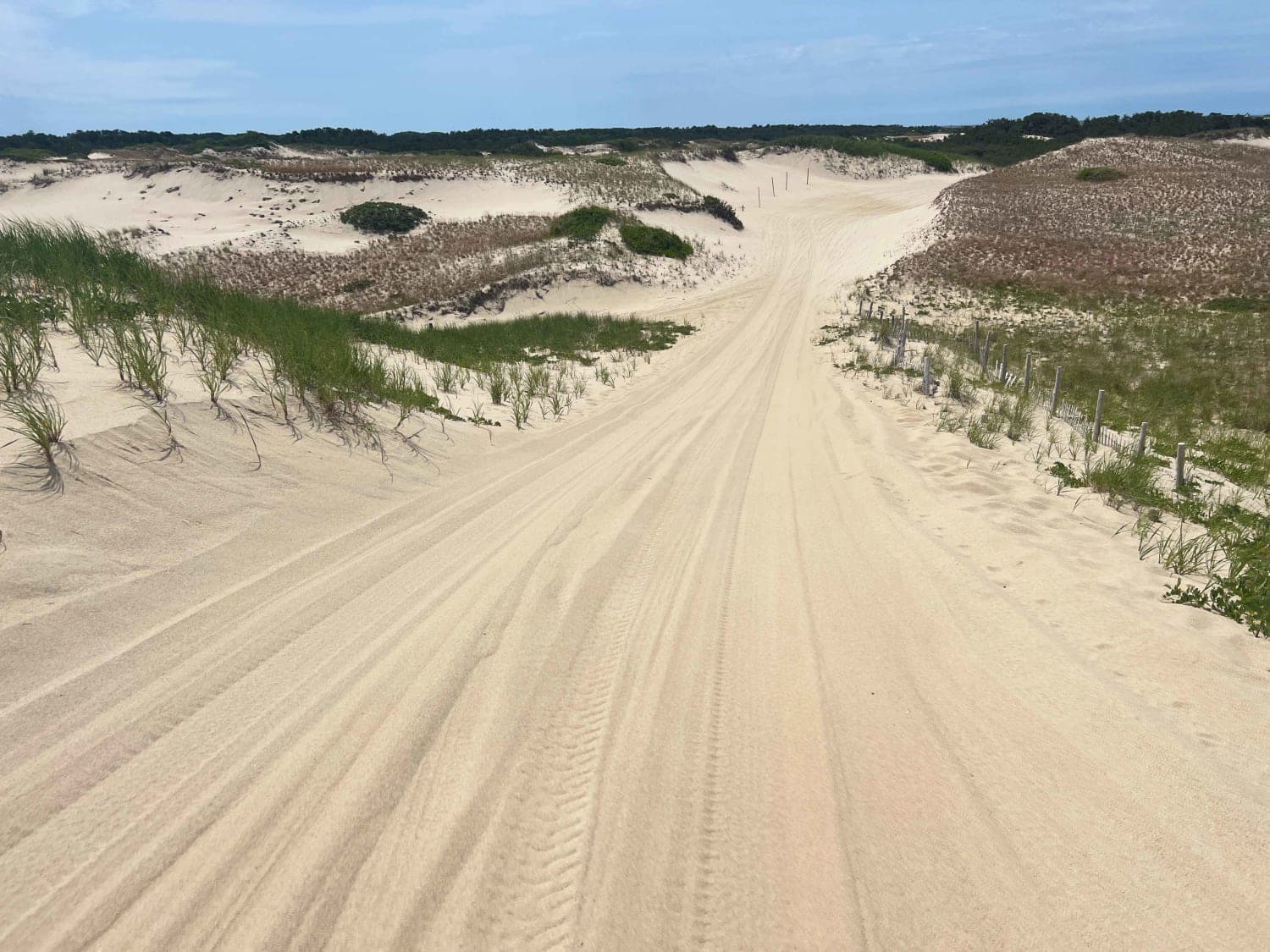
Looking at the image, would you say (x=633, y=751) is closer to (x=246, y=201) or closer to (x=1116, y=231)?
(x=1116, y=231)

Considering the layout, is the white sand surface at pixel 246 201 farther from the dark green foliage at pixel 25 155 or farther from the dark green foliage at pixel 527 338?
the dark green foliage at pixel 527 338

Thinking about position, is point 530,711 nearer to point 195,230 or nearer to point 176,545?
point 176,545

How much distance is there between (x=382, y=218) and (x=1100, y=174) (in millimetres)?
46066

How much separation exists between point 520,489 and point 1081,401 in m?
12.8

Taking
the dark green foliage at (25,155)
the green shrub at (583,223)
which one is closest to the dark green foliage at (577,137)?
the dark green foliage at (25,155)

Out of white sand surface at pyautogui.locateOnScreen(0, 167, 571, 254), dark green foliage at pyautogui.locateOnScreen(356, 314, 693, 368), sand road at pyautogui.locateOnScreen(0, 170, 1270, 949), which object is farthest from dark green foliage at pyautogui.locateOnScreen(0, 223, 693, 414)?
white sand surface at pyautogui.locateOnScreen(0, 167, 571, 254)

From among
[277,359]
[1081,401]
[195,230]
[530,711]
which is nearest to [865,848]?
[530,711]

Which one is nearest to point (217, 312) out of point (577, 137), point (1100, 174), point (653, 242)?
point (653, 242)

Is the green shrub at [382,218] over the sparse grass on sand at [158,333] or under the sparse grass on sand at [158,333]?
over

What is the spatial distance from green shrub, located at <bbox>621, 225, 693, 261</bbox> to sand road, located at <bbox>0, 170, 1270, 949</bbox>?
29248 millimetres

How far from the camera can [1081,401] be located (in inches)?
543

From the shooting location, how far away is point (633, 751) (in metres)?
3.04

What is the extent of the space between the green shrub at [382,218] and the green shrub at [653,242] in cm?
1267

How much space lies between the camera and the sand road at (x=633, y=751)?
7.54 ft
